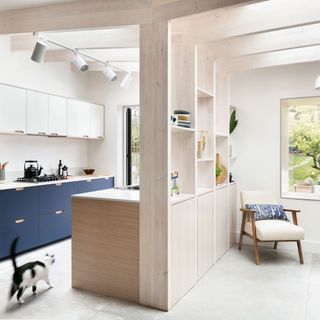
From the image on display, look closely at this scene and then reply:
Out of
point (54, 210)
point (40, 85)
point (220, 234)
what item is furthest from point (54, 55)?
point (220, 234)

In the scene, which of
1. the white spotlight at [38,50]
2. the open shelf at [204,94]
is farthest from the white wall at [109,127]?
the white spotlight at [38,50]

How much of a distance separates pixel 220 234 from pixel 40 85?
3.63 meters

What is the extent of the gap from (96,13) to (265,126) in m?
3.01

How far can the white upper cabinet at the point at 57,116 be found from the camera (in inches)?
207

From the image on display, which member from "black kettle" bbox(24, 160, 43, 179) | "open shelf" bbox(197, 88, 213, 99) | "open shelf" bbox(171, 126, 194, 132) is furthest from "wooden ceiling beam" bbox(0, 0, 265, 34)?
"black kettle" bbox(24, 160, 43, 179)

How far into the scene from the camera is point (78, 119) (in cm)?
582

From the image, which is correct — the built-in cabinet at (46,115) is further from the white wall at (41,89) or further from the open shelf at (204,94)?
the open shelf at (204,94)

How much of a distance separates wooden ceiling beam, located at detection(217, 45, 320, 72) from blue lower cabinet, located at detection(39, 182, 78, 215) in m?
2.81

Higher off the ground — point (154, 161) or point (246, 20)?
point (246, 20)

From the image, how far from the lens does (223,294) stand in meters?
3.16

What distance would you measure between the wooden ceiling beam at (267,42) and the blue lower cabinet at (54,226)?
3.11 m

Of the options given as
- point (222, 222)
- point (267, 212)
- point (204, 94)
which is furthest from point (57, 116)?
point (267, 212)

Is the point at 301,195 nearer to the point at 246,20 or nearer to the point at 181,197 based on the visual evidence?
the point at 181,197

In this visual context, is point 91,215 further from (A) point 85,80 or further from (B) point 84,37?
(A) point 85,80
